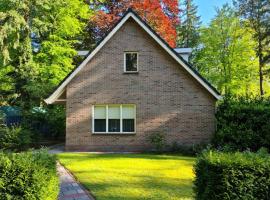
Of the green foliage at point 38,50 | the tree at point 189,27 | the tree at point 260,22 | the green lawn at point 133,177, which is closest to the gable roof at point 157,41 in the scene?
the green lawn at point 133,177

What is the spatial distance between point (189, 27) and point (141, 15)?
17630 mm

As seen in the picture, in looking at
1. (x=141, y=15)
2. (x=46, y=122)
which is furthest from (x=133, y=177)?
(x=141, y=15)

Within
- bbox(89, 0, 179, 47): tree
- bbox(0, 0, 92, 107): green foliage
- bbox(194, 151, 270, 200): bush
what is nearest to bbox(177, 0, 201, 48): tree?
Result: bbox(89, 0, 179, 47): tree

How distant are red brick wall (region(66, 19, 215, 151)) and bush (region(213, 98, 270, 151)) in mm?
1357

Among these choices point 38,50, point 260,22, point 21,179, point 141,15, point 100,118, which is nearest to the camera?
point 21,179

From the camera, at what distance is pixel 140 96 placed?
2064 centimetres

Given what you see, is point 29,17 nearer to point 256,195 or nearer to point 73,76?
point 73,76

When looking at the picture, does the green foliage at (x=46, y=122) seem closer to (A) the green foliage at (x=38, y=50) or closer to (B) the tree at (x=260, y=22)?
(A) the green foliage at (x=38, y=50)

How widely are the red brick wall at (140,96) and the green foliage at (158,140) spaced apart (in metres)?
0.27

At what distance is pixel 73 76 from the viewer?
66.9 feet

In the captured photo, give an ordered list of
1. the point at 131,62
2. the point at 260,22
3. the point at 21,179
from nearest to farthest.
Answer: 1. the point at 21,179
2. the point at 131,62
3. the point at 260,22

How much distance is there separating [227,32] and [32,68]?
21.5 m

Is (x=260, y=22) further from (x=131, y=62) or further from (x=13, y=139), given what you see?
(x=13, y=139)

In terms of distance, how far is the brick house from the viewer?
2050 centimetres
